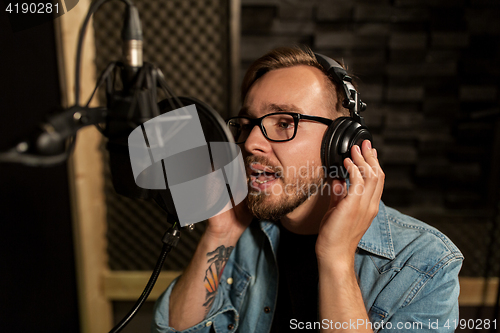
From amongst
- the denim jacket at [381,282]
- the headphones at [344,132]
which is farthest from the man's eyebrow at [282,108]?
the denim jacket at [381,282]

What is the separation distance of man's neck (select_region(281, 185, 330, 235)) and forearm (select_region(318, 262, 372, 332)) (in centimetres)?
27

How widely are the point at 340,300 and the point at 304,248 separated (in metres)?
0.31

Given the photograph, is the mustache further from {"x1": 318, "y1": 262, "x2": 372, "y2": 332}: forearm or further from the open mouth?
{"x1": 318, "y1": 262, "x2": 372, "y2": 332}: forearm

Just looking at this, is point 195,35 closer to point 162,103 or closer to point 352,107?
point 352,107

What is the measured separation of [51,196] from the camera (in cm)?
145

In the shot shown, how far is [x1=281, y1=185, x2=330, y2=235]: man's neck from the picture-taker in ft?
3.42

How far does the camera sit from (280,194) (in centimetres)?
96

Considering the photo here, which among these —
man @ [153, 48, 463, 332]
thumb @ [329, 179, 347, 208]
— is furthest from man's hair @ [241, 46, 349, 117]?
thumb @ [329, 179, 347, 208]

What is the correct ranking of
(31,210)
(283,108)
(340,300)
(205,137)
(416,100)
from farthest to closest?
(416,100) < (31,210) < (283,108) < (340,300) < (205,137)

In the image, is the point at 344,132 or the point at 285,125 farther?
the point at 285,125

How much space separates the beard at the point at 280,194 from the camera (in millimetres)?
957

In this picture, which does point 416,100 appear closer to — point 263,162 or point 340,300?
point 263,162

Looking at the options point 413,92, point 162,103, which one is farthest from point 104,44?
point 413,92

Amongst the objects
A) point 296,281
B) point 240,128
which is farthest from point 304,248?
point 240,128
